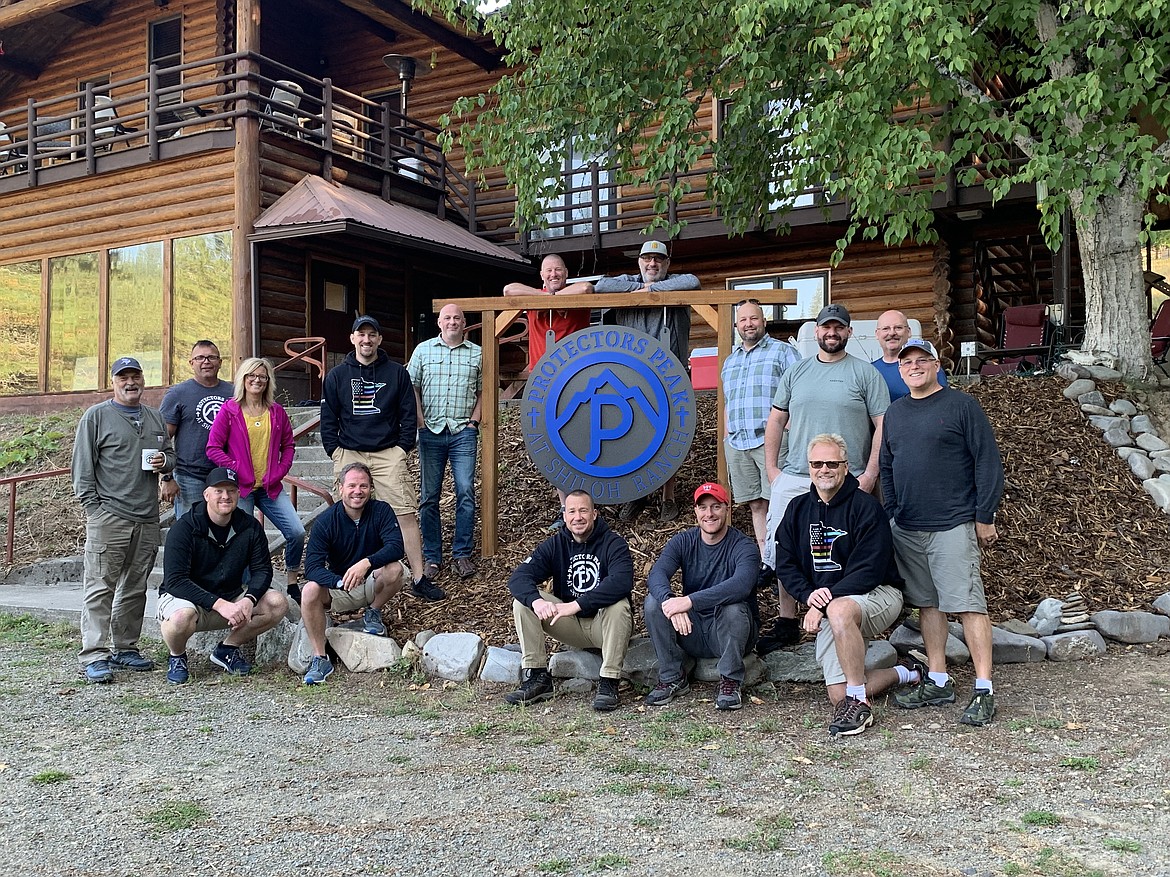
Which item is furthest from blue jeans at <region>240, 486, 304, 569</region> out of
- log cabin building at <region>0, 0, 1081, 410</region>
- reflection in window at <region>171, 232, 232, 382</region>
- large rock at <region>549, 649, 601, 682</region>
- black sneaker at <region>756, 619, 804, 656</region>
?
reflection in window at <region>171, 232, 232, 382</region>

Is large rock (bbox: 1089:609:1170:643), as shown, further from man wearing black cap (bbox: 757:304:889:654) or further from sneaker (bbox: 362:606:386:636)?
sneaker (bbox: 362:606:386:636)

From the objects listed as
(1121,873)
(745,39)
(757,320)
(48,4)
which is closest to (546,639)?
(757,320)

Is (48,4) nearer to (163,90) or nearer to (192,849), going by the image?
(163,90)

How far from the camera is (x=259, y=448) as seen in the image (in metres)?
6.19

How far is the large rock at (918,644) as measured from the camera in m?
5.46

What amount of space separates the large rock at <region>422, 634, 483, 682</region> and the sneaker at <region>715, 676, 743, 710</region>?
137cm

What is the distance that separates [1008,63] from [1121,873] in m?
7.98

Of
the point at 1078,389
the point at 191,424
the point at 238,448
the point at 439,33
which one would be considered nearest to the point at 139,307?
the point at 439,33

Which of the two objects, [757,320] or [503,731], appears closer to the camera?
[503,731]

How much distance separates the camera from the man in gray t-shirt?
6.34 m

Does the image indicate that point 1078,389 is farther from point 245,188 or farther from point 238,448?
point 245,188

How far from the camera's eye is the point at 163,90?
13328 mm

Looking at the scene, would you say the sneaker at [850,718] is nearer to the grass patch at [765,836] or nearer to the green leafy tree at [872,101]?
the grass patch at [765,836]

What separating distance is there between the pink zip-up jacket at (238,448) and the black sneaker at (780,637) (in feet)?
9.98
